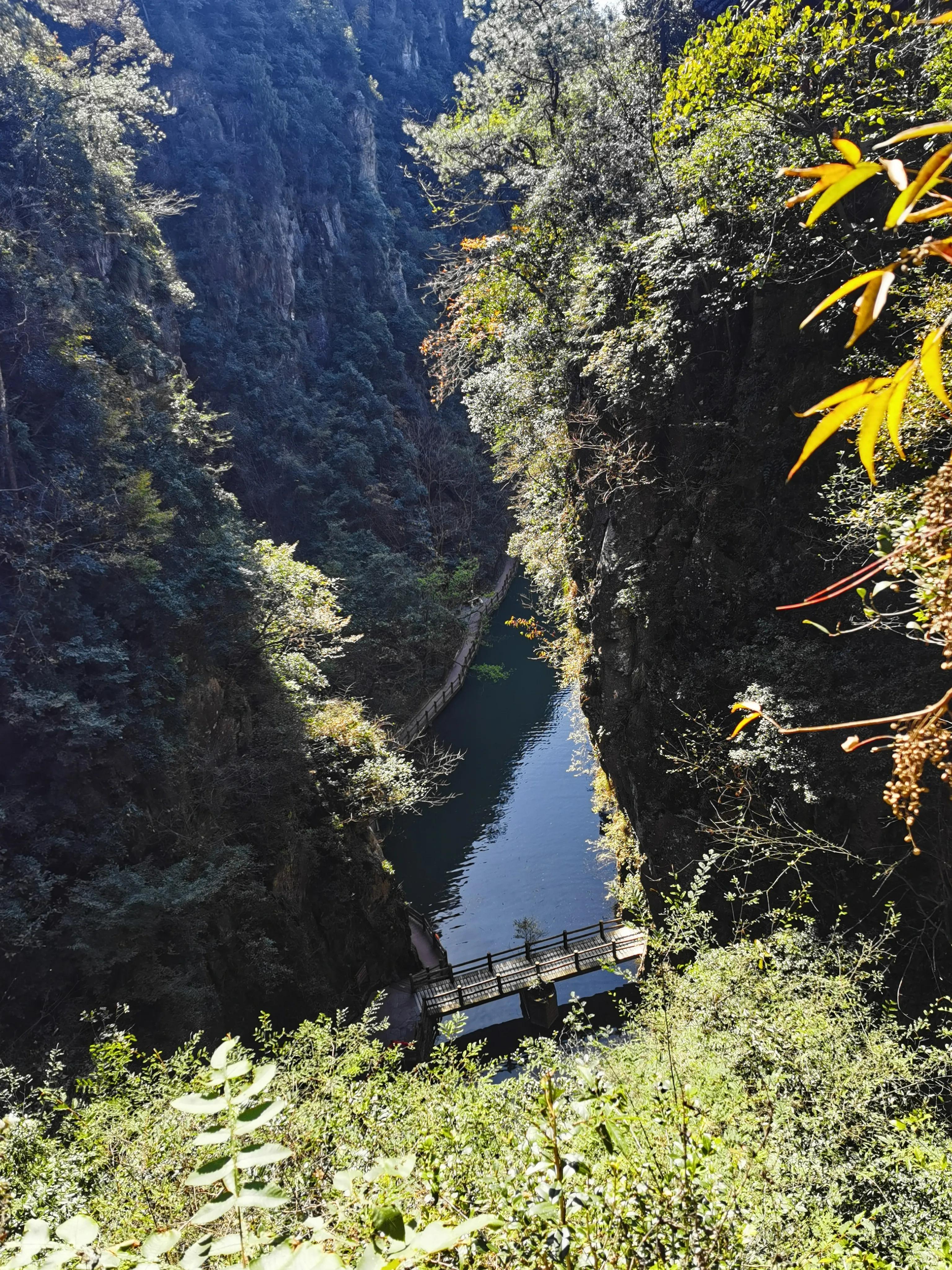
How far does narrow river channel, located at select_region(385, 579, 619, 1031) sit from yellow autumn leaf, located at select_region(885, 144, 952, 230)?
10795 millimetres

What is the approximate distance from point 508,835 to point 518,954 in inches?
189

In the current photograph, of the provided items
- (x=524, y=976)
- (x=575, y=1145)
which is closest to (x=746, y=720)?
(x=575, y=1145)

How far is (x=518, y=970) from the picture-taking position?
10977 mm

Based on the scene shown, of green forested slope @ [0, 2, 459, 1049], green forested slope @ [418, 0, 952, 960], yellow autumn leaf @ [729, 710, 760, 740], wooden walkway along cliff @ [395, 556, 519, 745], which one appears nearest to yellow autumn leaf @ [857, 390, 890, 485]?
yellow autumn leaf @ [729, 710, 760, 740]

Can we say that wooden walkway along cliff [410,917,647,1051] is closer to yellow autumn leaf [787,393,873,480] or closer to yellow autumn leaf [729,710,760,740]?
yellow autumn leaf [729,710,760,740]

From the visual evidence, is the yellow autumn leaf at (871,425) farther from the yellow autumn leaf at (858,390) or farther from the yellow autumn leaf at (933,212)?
the yellow autumn leaf at (933,212)

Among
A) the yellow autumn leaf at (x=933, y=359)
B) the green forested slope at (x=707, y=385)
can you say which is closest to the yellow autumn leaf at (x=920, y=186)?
the yellow autumn leaf at (x=933, y=359)

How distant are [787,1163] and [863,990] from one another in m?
3.10

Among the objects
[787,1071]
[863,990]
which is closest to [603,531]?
[863,990]

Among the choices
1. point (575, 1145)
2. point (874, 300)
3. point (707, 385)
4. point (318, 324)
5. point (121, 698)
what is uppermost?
point (318, 324)

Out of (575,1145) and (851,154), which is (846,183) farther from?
(575,1145)

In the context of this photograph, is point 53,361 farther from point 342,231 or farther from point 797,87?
point 342,231

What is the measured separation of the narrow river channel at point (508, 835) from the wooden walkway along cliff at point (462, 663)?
45 centimetres

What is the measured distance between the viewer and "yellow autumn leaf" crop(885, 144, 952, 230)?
23.8 inches
